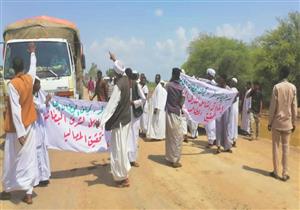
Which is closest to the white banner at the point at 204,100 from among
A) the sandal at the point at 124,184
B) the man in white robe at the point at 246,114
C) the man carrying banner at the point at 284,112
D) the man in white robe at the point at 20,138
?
the man carrying banner at the point at 284,112

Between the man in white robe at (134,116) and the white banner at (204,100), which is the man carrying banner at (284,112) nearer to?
the white banner at (204,100)

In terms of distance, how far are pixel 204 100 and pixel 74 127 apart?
3448 mm

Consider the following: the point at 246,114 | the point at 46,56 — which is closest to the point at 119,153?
the point at 46,56

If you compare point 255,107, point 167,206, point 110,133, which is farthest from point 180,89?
point 255,107

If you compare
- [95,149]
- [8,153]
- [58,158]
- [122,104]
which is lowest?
[58,158]

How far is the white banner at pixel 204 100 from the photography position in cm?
1022

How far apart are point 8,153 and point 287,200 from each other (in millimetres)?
4433

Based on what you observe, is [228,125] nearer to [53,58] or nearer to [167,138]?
[167,138]

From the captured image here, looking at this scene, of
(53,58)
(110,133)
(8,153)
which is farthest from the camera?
(53,58)

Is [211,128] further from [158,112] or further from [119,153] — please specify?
[119,153]

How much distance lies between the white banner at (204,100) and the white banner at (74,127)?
2.58 m

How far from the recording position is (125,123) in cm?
732

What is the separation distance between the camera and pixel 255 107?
13320 millimetres

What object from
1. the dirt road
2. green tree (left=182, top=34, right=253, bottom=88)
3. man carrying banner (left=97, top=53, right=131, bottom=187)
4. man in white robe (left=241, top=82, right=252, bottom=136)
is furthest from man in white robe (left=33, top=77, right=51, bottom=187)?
green tree (left=182, top=34, right=253, bottom=88)
